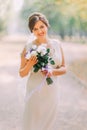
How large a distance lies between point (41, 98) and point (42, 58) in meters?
0.46

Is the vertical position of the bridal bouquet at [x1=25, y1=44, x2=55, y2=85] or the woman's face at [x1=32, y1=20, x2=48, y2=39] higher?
the woman's face at [x1=32, y1=20, x2=48, y2=39]

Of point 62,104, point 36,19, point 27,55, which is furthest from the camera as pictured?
point 62,104

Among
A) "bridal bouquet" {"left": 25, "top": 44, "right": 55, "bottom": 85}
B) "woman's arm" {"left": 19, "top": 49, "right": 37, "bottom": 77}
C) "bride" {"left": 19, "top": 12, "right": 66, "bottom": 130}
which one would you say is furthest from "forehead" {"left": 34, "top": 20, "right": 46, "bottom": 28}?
"woman's arm" {"left": 19, "top": 49, "right": 37, "bottom": 77}

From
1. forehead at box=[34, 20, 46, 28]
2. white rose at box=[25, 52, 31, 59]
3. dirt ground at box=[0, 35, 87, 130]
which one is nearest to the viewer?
white rose at box=[25, 52, 31, 59]

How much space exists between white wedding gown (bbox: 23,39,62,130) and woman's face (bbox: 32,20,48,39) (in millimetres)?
162

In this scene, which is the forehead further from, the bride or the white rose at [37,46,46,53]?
the white rose at [37,46,46,53]

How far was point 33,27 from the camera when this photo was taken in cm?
522

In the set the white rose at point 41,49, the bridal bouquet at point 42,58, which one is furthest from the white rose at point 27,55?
the white rose at point 41,49

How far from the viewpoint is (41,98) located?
5.28 metres

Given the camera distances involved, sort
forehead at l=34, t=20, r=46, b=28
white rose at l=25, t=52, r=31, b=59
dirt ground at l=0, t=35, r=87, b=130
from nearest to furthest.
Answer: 1. white rose at l=25, t=52, r=31, b=59
2. forehead at l=34, t=20, r=46, b=28
3. dirt ground at l=0, t=35, r=87, b=130

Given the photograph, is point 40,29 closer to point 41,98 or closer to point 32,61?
point 32,61

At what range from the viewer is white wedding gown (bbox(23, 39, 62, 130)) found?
17.2 feet

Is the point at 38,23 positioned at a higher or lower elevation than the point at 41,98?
higher

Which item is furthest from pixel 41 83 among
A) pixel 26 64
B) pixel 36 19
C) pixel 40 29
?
pixel 36 19
